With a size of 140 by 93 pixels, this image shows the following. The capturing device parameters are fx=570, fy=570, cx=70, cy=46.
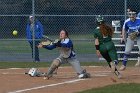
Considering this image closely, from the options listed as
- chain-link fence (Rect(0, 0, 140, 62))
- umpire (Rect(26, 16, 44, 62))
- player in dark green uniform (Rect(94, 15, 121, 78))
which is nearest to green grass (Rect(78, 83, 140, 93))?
player in dark green uniform (Rect(94, 15, 121, 78))

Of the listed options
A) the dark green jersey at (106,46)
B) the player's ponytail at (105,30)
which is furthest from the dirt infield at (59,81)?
the player's ponytail at (105,30)

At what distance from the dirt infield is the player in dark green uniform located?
1.62 feet

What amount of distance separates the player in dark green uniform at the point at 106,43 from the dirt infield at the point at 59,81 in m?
0.49

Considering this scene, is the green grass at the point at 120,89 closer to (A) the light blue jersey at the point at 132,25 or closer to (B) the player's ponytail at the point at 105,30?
(B) the player's ponytail at the point at 105,30

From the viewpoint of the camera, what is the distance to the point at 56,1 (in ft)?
96.4

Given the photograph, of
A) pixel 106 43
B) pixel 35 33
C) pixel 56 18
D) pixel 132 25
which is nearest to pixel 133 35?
pixel 132 25

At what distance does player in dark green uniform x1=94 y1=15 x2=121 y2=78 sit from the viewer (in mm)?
15641

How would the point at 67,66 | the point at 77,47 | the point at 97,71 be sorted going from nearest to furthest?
the point at 97,71
the point at 67,66
the point at 77,47

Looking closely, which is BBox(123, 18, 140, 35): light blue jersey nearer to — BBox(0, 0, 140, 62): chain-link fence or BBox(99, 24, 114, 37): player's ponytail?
BBox(99, 24, 114, 37): player's ponytail

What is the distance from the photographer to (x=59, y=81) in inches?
601

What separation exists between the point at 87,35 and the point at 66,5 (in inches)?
74.5

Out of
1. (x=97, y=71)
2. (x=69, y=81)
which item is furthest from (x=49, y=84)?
(x=97, y=71)

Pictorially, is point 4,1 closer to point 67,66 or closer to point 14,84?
point 67,66

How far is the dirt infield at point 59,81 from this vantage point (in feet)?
45.0
